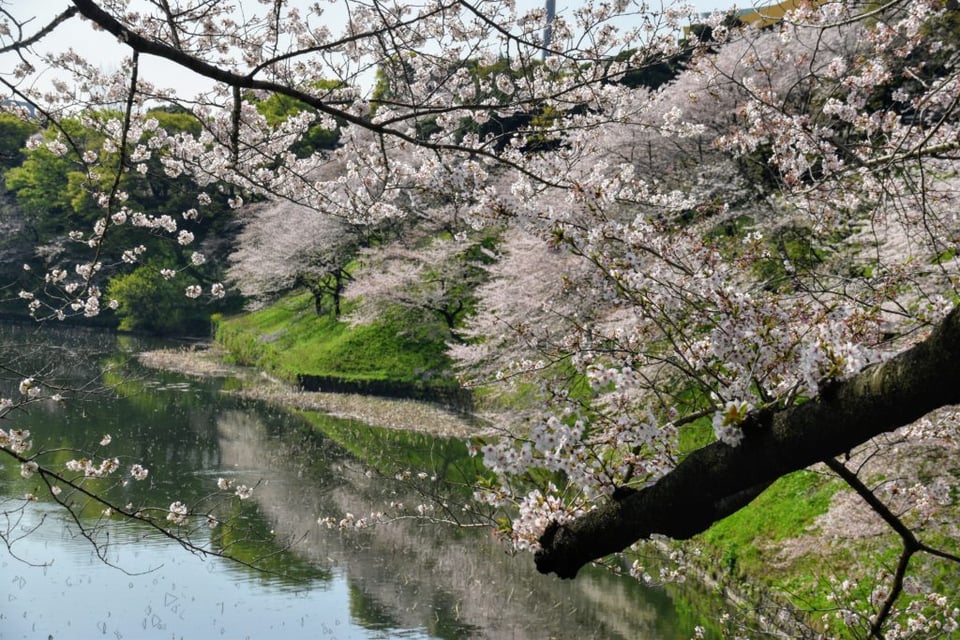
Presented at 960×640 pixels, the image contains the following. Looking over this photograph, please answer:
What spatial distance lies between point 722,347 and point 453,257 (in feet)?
59.1

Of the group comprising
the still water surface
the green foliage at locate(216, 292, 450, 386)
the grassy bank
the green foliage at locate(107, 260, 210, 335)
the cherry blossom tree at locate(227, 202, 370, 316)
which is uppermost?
the cherry blossom tree at locate(227, 202, 370, 316)

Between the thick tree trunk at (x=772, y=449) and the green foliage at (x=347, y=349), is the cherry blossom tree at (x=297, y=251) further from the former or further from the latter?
the thick tree trunk at (x=772, y=449)

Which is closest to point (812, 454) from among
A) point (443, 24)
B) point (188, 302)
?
point (443, 24)

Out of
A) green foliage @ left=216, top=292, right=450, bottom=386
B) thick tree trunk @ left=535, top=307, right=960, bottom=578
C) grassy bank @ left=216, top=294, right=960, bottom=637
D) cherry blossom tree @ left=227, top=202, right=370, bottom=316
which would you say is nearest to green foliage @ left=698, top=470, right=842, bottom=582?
grassy bank @ left=216, top=294, right=960, bottom=637

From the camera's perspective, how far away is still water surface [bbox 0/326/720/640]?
823 centimetres

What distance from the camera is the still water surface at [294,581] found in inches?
324

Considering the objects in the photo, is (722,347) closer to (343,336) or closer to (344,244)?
(343,336)

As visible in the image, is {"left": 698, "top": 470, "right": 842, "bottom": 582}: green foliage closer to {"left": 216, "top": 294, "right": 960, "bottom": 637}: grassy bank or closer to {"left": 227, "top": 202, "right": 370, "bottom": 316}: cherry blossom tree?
{"left": 216, "top": 294, "right": 960, "bottom": 637}: grassy bank

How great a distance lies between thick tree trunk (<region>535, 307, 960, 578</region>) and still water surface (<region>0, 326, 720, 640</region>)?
159 inches

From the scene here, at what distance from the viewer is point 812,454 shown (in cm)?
215

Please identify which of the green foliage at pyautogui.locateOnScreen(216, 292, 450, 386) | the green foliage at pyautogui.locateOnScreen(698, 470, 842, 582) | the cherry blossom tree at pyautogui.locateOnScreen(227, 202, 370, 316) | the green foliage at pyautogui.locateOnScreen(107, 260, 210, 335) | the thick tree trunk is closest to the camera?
Result: the thick tree trunk

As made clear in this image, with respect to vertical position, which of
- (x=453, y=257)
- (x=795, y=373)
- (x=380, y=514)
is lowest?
(x=380, y=514)

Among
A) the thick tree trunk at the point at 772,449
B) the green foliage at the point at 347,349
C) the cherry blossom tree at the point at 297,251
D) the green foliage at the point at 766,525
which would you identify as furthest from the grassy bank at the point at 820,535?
the cherry blossom tree at the point at 297,251

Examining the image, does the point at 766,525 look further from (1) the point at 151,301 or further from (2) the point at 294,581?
(1) the point at 151,301
